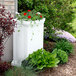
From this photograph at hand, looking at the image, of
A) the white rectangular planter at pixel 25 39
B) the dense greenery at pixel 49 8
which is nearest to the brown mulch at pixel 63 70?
the white rectangular planter at pixel 25 39

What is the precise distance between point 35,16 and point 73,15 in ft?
16.9

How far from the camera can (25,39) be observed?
4.12m

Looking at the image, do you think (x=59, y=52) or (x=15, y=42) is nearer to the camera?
(x=15, y=42)

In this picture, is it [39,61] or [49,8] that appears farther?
[49,8]

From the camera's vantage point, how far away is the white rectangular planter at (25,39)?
4.07 metres

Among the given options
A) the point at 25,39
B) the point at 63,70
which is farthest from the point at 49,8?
the point at 63,70

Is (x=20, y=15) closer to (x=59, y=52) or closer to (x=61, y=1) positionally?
(x=59, y=52)

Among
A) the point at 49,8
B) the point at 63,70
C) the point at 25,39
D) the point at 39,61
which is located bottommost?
the point at 63,70

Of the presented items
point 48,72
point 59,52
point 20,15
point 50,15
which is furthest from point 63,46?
point 20,15

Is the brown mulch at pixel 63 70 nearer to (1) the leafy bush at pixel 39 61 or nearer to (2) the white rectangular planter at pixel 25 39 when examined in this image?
(1) the leafy bush at pixel 39 61

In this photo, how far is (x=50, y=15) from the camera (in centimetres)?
555

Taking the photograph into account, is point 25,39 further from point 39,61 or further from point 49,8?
point 49,8

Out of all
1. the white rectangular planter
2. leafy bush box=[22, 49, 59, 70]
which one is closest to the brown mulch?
leafy bush box=[22, 49, 59, 70]

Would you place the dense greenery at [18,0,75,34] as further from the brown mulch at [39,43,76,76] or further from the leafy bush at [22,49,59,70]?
the leafy bush at [22,49,59,70]
